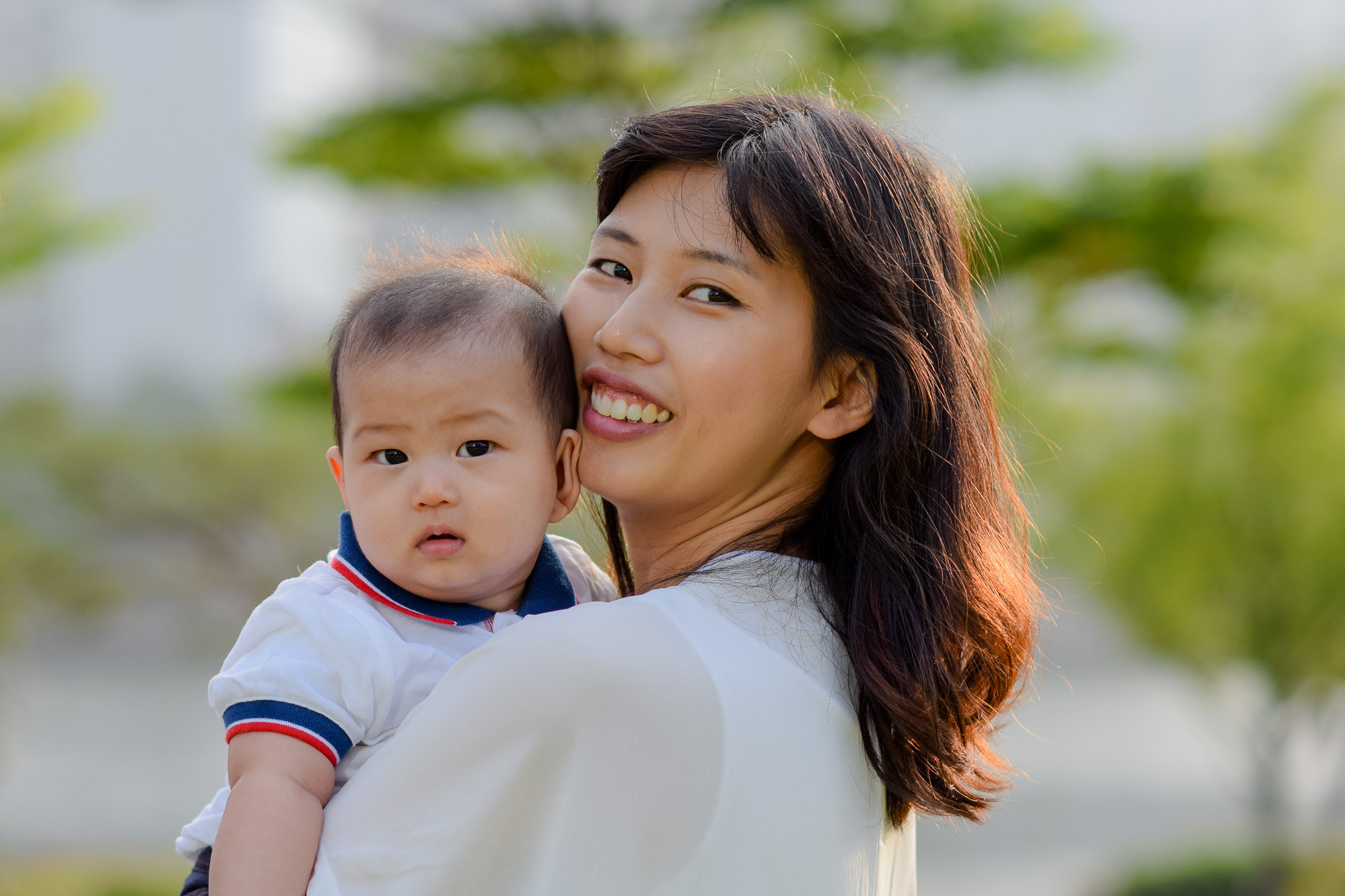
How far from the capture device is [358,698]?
4.09ft

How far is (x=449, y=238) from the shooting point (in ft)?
5.89

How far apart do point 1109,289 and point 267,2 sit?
15.2 meters

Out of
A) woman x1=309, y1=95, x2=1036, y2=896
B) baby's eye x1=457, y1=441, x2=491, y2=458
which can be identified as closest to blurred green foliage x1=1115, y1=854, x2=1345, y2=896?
woman x1=309, y1=95, x2=1036, y2=896

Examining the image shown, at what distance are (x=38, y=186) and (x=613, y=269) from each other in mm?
6514

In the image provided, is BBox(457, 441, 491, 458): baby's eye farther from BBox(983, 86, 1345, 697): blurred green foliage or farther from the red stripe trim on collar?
BBox(983, 86, 1345, 697): blurred green foliage

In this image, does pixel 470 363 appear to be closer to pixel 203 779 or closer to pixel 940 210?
pixel 940 210

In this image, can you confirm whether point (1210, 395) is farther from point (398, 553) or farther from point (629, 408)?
point (398, 553)

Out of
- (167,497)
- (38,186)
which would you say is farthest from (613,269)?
(167,497)

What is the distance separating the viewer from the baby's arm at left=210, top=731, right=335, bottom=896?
115 centimetres

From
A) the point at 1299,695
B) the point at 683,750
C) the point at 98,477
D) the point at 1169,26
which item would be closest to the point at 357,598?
the point at 683,750

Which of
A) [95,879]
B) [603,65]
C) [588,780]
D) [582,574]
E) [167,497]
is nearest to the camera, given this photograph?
[588,780]

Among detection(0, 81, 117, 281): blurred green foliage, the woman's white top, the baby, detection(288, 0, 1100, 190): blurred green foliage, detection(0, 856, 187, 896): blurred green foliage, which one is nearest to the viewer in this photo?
the woman's white top

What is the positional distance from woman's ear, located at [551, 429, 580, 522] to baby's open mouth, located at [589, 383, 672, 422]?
61mm

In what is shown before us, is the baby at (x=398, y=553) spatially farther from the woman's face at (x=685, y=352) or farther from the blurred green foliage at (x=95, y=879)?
the blurred green foliage at (x=95, y=879)
